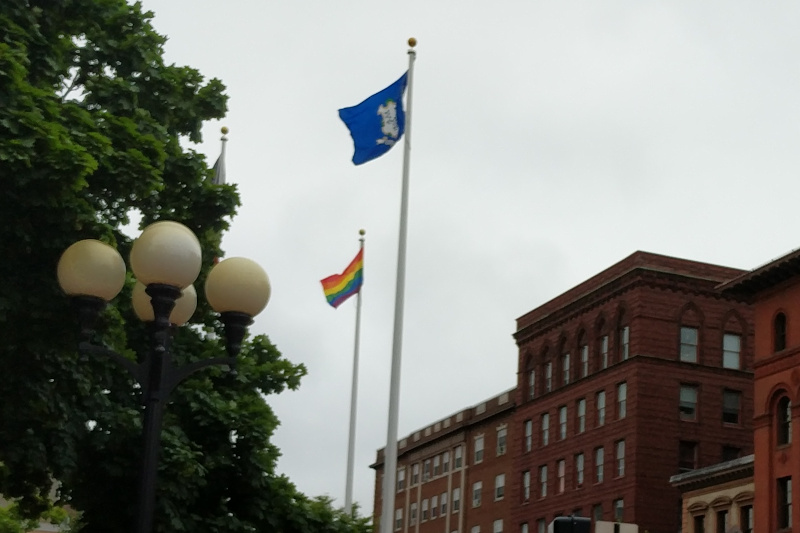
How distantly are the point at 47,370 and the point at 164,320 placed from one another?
27.4ft

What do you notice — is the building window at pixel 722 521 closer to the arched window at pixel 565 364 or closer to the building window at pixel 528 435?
the arched window at pixel 565 364

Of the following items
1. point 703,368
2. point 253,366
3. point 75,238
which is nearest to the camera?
point 75,238

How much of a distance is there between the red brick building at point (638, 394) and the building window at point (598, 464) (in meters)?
0.06

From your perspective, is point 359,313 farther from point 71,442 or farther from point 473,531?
point 473,531

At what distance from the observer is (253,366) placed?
27.4 meters

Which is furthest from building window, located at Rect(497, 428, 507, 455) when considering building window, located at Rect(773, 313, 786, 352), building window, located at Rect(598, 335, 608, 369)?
building window, located at Rect(773, 313, 786, 352)

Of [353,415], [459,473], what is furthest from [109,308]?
[459,473]

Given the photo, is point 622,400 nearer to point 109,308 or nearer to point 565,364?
point 565,364

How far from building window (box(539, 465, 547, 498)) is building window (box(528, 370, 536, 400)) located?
5.59m

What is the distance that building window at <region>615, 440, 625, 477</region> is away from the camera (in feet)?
260

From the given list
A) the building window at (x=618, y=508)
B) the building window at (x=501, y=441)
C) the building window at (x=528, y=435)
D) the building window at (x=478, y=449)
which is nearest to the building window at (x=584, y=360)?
the building window at (x=528, y=435)

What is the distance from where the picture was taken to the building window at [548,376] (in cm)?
9175

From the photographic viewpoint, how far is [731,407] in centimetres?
8094

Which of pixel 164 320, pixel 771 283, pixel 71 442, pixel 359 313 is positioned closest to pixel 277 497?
pixel 71 442
